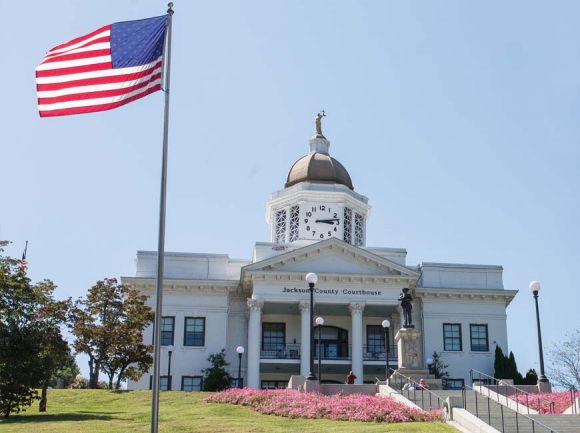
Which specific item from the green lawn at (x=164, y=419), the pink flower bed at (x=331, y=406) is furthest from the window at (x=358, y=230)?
the pink flower bed at (x=331, y=406)

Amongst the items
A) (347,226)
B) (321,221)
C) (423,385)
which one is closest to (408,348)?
(423,385)

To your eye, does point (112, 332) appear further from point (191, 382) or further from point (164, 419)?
point (164, 419)

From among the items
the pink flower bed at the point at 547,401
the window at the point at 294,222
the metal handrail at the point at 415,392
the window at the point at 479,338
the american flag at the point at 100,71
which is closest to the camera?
the american flag at the point at 100,71

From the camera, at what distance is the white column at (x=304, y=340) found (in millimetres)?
50656

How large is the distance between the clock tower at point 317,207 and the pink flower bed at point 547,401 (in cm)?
2748

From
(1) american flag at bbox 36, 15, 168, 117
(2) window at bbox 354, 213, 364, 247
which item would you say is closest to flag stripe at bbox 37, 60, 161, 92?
(1) american flag at bbox 36, 15, 168, 117

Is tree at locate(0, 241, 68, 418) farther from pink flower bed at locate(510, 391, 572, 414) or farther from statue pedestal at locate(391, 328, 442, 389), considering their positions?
pink flower bed at locate(510, 391, 572, 414)

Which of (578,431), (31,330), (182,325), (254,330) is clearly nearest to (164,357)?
(182,325)

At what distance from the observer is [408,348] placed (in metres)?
36.3

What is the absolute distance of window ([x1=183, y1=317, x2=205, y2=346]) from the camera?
53594mm

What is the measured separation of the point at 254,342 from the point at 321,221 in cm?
1170

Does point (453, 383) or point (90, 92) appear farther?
point (453, 383)

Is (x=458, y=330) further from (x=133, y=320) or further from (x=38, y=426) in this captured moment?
(x=38, y=426)

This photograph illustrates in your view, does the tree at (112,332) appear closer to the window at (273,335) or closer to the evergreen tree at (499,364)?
the window at (273,335)
